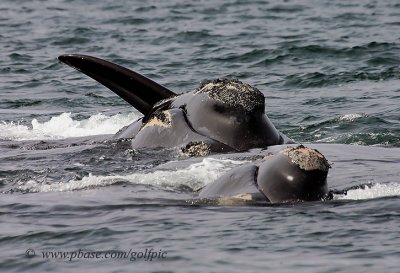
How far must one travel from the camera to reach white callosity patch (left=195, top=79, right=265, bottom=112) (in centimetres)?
1209

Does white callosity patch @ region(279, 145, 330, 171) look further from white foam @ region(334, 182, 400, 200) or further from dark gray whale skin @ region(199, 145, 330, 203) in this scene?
white foam @ region(334, 182, 400, 200)

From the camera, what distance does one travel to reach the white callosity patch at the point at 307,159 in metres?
9.91

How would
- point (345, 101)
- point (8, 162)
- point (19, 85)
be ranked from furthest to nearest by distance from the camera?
point (19, 85)
point (345, 101)
point (8, 162)

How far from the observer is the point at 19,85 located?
72.0 ft

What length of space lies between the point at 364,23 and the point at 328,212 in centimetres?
1948

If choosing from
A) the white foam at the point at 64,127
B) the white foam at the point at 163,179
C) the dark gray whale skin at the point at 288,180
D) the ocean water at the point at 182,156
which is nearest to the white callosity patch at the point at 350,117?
the ocean water at the point at 182,156

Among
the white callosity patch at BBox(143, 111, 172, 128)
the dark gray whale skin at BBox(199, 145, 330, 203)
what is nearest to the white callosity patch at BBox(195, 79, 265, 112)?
the white callosity patch at BBox(143, 111, 172, 128)

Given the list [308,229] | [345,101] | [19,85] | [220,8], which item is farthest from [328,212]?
[220,8]

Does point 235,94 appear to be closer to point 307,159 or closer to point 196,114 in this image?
point 196,114

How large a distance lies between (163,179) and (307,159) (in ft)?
6.11

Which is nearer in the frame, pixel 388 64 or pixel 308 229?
pixel 308 229

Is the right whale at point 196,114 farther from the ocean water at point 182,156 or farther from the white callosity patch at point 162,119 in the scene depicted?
the ocean water at point 182,156

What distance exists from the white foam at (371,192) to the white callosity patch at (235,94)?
6.64 ft

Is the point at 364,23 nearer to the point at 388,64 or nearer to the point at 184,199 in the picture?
the point at 388,64
